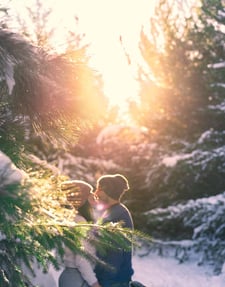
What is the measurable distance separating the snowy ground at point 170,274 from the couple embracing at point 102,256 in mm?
5215

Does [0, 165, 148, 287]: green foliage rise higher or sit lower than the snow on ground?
higher

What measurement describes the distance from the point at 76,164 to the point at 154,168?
2805 mm

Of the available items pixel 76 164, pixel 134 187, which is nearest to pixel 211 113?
pixel 134 187

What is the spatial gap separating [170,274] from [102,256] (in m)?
7.33

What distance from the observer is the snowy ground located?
10.0m

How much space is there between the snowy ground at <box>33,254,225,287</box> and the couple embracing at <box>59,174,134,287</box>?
5215mm

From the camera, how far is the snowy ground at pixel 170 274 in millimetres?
10000

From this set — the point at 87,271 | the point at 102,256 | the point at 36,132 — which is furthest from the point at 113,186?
the point at 36,132

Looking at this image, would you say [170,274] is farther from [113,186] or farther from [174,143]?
[113,186]

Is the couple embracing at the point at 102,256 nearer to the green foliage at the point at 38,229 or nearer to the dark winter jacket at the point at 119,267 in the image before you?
the dark winter jacket at the point at 119,267

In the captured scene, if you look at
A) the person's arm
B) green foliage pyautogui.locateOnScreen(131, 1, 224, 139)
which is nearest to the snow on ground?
green foliage pyautogui.locateOnScreen(131, 1, 224, 139)

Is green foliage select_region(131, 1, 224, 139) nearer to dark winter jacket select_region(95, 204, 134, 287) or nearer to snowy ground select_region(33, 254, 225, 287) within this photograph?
snowy ground select_region(33, 254, 225, 287)

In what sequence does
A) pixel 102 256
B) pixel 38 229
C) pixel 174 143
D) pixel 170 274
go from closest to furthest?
1. pixel 38 229
2. pixel 102 256
3. pixel 170 274
4. pixel 174 143

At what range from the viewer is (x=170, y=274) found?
36.8ft
